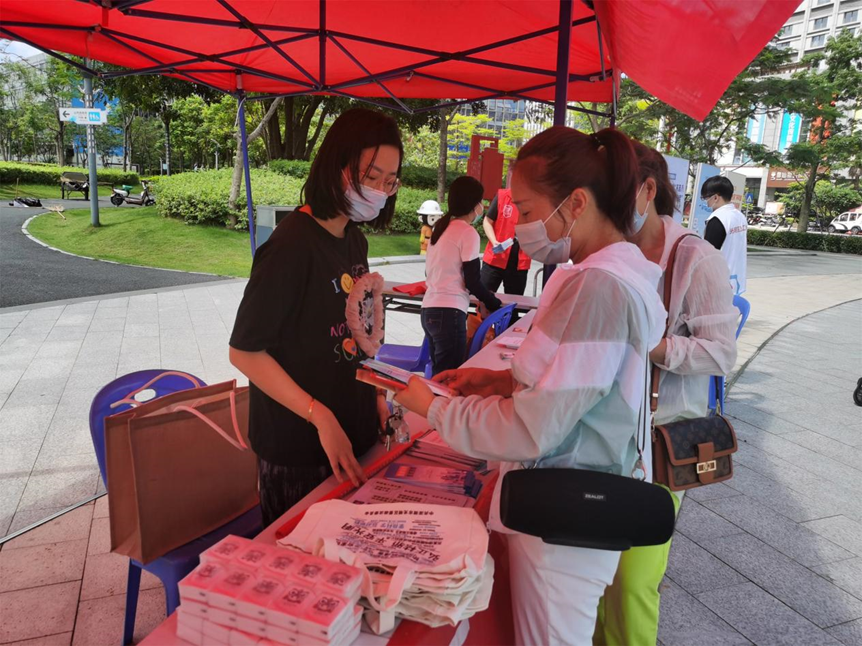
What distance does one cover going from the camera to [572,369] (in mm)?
970

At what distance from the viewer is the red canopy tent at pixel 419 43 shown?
2123mm

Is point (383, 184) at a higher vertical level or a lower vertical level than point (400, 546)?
higher

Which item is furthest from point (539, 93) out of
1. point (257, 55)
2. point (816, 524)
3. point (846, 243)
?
point (846, 243)

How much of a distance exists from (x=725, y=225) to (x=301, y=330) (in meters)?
4.54

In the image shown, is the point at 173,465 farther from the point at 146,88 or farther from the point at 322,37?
the point at 146,88

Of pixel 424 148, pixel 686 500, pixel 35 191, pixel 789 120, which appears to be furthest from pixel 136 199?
pixel 789 120

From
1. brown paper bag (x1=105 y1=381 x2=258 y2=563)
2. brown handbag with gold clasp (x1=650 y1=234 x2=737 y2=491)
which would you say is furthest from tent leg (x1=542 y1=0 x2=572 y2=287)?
brown paper bag (x1=105 y1=381 x2=258 y2=563)

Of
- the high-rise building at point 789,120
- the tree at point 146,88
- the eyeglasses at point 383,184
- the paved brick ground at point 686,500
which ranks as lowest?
the paved brick ground at point 686,500

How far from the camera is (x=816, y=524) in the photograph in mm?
3211

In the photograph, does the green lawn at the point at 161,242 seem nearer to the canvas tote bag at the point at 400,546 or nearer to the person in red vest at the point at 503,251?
the person in red vest at the point at 503,251

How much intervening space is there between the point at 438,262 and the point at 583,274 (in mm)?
2939

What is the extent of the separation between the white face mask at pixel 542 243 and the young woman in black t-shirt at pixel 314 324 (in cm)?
44

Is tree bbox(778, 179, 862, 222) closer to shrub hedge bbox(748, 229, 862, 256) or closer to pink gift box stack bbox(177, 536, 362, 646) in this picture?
shrub hedge bbox(748, 229, 862, 256)

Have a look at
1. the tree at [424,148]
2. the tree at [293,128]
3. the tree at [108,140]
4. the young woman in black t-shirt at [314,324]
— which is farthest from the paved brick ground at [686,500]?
the tree at [108,140]
